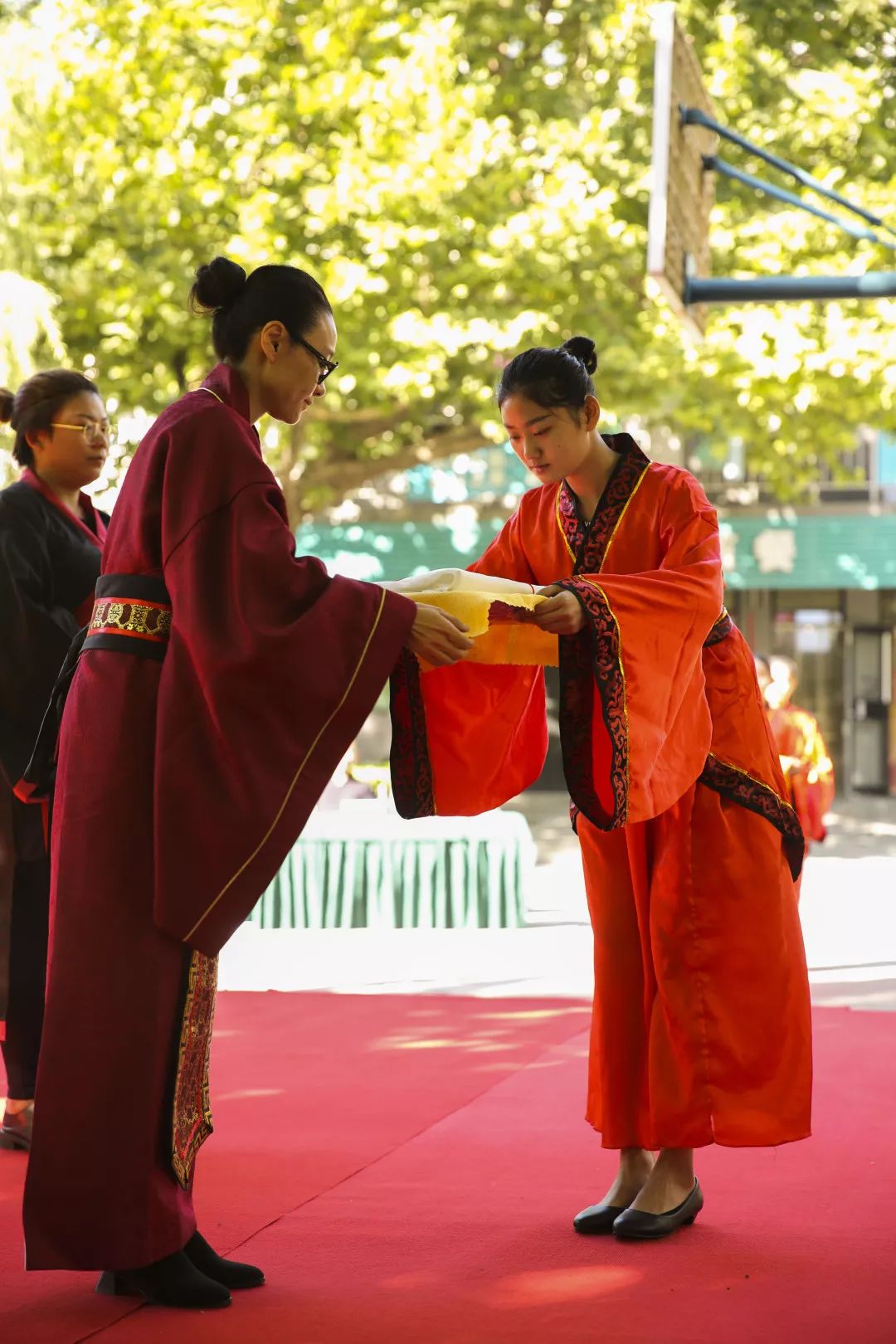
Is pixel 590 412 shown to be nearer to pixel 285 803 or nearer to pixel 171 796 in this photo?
pixel 285 803

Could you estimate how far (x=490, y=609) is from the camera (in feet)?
9.09

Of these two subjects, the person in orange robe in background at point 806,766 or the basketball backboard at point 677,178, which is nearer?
the basketball backboard at point 677,178

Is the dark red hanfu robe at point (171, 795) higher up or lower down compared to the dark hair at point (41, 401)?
lower down

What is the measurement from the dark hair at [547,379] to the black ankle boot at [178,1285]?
5.25ft

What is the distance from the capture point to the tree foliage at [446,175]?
422 inches

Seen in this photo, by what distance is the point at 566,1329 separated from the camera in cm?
237

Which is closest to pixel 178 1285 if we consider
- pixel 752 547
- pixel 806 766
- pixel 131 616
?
pixel 131 616

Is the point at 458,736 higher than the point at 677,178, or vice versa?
the point at 677,178

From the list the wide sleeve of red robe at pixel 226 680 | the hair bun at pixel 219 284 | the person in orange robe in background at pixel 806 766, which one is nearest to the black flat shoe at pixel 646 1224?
the wide sleeve of red robe at pixel 226 680

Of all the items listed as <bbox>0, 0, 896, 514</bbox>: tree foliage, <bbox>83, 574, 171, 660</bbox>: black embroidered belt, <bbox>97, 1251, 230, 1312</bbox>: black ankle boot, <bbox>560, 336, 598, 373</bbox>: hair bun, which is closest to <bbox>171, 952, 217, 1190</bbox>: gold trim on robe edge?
<bbox>97, 1251, 230, 1312</bbox>: black ankle boot

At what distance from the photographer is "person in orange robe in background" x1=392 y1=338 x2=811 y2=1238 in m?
2.79

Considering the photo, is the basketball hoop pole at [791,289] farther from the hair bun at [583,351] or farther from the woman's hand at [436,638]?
the woman's hand at [436,638]

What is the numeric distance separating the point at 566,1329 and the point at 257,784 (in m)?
0.93

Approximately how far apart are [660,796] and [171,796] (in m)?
0.86
